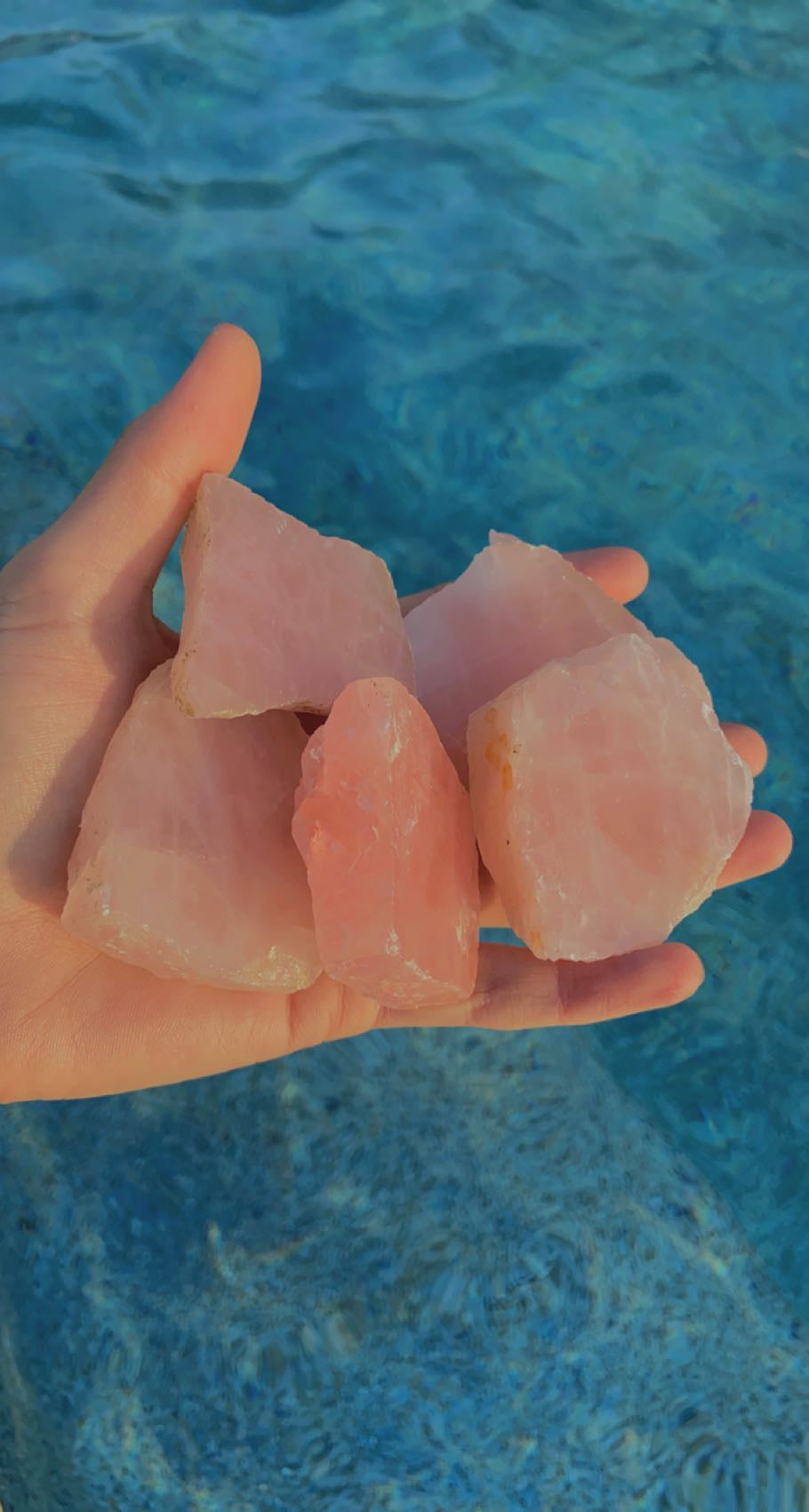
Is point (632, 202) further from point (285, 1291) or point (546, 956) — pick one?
point (285, 1291)

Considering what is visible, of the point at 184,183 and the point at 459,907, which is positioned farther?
the point at 184,183

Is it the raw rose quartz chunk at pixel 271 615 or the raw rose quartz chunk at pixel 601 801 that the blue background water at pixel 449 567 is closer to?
the raw rose quartz chunk at pixel 601 801

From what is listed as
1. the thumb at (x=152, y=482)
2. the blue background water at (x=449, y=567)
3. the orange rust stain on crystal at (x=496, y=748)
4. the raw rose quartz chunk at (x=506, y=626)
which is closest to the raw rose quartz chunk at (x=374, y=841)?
the orange rust stain on crystal at (x=496, y=748)

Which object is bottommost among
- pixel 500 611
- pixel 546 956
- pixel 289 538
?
pixel 546 956

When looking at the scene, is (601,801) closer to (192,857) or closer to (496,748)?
(496,748)

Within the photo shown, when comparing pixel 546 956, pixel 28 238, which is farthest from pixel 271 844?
pixel 28 238

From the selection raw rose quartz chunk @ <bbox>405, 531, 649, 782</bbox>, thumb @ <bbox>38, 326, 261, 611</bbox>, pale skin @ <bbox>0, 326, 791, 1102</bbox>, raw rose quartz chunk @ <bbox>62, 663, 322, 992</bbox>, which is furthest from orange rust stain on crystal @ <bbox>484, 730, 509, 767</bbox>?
thumb @ <bbox>38, 326, 261, 611</bbox>
